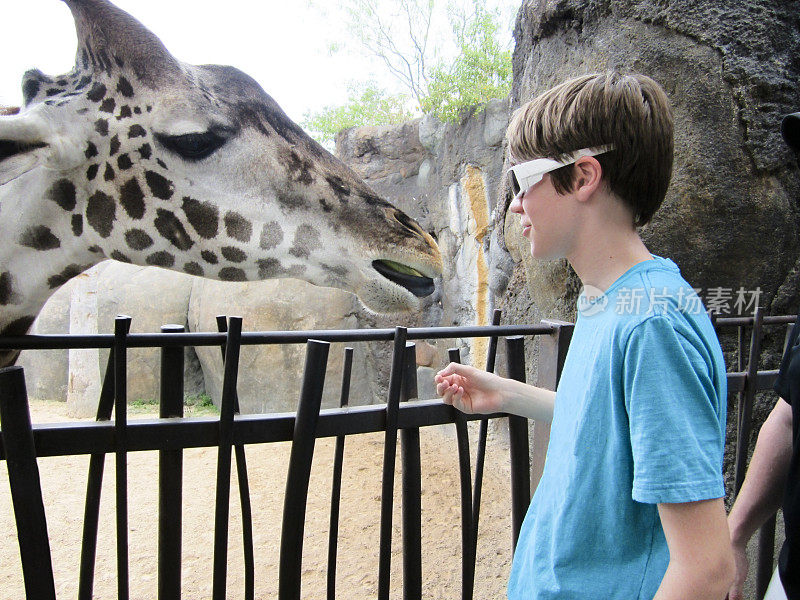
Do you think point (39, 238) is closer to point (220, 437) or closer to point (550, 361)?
point (220, 437)

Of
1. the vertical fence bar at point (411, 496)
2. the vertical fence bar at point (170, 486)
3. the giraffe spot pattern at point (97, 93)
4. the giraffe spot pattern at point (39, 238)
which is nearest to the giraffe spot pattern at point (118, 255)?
the giraffe spot pattern at point (39, 238)

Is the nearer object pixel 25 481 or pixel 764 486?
pixel 25 481

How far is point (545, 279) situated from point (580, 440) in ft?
4.85

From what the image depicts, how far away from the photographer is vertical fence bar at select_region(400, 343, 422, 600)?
3.61 ft

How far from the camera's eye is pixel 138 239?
4.20ft

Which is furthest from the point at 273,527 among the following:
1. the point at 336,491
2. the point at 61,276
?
the point at 61,276

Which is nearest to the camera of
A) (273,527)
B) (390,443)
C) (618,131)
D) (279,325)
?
(618,131)

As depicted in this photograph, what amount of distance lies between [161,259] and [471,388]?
78 cm

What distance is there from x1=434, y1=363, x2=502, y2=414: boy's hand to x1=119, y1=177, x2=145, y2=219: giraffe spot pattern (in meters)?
0.77

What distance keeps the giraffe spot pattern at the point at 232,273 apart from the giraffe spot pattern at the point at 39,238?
34 centimetres

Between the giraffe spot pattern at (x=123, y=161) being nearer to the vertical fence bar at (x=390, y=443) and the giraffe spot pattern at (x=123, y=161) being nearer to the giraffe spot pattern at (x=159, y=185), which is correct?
the giraffe spot pattern at (x=159, y=185)

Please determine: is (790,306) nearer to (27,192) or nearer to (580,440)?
(580,440)

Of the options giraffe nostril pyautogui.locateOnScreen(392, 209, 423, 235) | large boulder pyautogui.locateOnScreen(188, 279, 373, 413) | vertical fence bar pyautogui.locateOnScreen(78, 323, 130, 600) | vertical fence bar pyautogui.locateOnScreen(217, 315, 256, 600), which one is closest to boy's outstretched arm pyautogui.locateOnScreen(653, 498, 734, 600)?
vertical fence bar pyautogui.locateOnScreen(217, 315, 256, 600)

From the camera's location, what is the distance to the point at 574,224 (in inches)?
27.5
